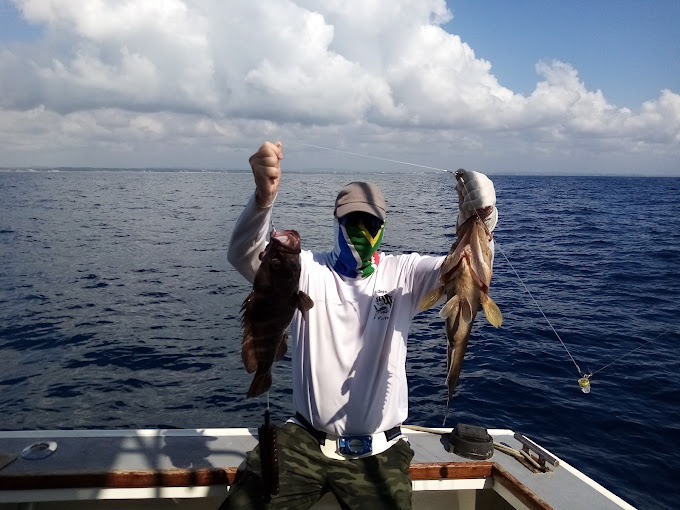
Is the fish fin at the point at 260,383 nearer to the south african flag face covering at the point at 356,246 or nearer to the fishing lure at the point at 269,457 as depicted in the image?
the fishing lure at the point at 269,457

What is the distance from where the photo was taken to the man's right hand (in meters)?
3.24

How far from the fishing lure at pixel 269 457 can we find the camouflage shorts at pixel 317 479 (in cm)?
21

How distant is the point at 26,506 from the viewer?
4.50 meters

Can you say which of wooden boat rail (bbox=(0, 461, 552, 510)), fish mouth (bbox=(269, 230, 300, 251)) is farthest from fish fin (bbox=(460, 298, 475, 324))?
wooden boat rail (bbox=(0, 461, 552, 510))

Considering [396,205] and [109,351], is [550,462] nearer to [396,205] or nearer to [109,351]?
[109,351]

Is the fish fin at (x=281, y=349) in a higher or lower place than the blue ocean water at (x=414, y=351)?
higher

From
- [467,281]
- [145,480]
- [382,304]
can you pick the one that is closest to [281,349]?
[382,304]

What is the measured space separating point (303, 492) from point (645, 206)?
6716 cm

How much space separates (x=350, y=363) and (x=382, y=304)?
0.52 metres

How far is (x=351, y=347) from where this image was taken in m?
3.98

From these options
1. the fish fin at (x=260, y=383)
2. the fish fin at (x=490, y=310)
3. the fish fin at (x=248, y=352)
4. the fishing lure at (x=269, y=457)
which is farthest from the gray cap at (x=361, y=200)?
the fishing lure at (x=269, y=457)

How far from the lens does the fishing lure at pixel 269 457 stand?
329 cm

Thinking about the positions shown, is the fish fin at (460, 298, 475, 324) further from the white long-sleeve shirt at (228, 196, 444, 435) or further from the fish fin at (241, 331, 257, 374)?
the fish fin at (241, 331, 257, 374)

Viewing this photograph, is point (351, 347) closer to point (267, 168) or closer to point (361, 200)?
point (361, 200)
